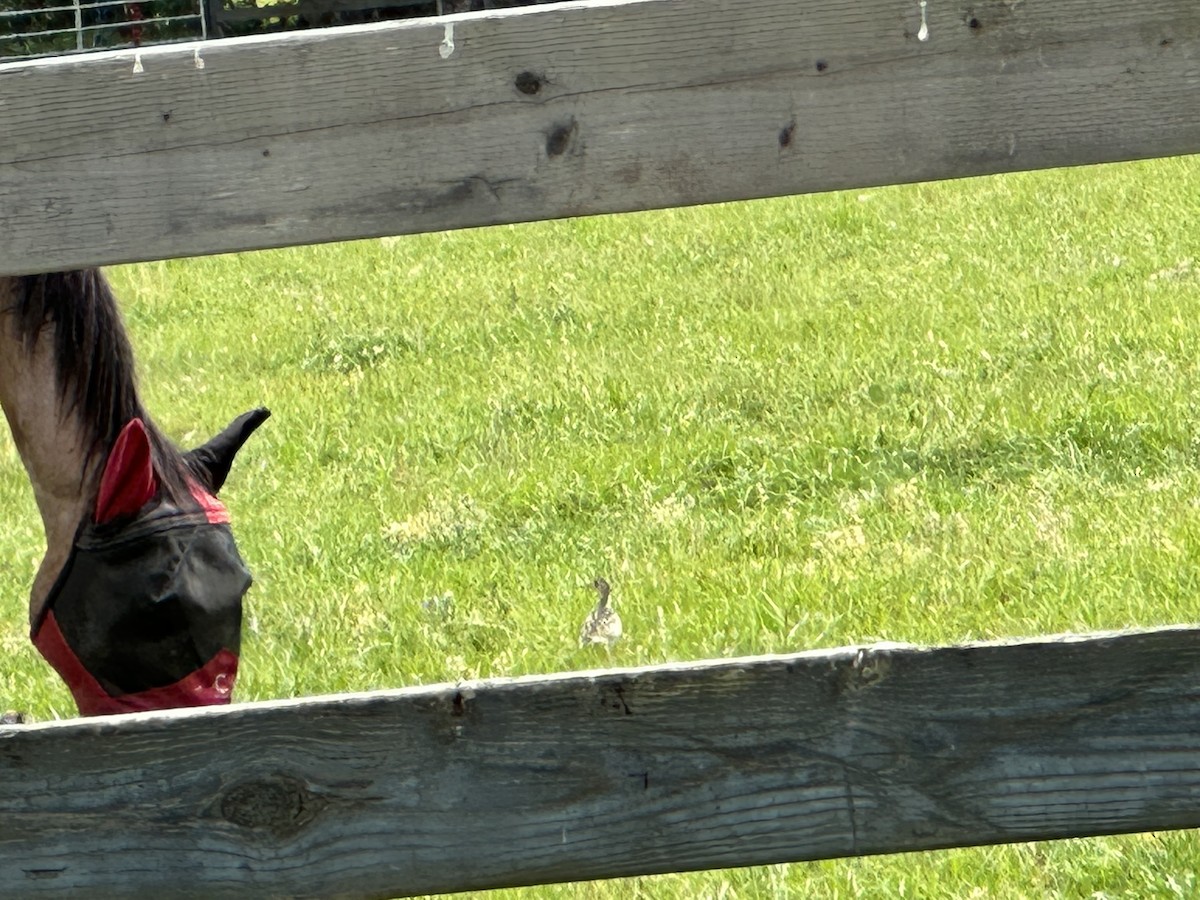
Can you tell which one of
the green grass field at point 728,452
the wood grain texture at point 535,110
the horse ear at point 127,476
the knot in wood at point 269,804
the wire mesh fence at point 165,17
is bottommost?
the wire mesh fence at point 165,17

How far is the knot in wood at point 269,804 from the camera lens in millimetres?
1968

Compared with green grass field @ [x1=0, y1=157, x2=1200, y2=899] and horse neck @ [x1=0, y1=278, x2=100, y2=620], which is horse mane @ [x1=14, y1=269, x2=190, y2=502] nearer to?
horse neck @ [x1=0, y1=278, x2=100, y2=620]

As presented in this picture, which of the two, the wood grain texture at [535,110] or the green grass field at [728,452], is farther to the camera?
the green grass field at [728,452]

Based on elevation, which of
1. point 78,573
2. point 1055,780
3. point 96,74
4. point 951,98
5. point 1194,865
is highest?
point 96,74

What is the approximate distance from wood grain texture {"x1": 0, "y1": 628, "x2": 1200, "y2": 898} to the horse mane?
1.27m

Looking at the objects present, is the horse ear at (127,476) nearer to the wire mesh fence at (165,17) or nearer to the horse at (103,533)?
the horse at (103,533)

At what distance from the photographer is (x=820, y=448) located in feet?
19.4

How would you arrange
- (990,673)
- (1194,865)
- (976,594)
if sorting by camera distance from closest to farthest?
1. (990,673)
2. (1194,865)
3. (976,594)

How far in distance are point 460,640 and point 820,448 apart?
70.3 inches

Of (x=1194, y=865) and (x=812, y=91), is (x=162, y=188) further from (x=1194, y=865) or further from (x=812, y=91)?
(x=1194, y=865)

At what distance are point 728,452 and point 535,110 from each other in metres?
4.09

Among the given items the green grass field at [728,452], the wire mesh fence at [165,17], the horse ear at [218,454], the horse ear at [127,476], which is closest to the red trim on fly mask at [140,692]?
the horse ear at [127,476]

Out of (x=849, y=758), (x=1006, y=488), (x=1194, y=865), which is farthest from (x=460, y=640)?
(x=849, y=758)

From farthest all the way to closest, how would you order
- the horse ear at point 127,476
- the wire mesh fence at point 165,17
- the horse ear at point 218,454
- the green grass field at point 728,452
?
the wire mesh fence at point 165,17 < the green grass field at point 728,452 < the horse ear at point 218,454 < the horse ear at point 127,476
